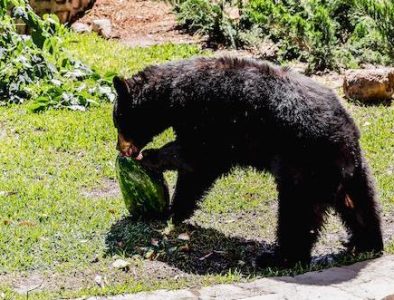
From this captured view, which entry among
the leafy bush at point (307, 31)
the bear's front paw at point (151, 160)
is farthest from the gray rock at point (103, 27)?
the bear's front paw at point (151, 160)

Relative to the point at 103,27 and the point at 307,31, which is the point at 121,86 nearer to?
the point at 307,31

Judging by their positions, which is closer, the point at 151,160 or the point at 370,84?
the point at 151,160

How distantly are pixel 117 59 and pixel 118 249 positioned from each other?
5455 mm

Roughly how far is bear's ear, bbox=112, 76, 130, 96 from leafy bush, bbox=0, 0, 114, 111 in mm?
3251

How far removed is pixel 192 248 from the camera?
725 centimetres

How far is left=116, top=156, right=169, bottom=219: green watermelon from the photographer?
7473 mm

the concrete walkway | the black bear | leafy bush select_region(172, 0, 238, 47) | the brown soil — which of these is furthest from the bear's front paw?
the brown soil

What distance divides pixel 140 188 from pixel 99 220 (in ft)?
1.60

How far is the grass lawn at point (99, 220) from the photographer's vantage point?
21.9 feet

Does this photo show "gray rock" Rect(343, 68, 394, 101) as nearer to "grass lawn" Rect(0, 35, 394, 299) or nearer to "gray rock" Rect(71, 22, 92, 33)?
"grass lawn" Rect(0, 35, 394, 299)

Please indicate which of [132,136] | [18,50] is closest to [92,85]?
[18,50]

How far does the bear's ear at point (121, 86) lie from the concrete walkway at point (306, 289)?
6.29ft

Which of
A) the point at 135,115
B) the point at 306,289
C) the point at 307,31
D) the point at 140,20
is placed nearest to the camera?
the point at 306,289

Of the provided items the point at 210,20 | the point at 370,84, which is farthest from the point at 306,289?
the point at 210,20
